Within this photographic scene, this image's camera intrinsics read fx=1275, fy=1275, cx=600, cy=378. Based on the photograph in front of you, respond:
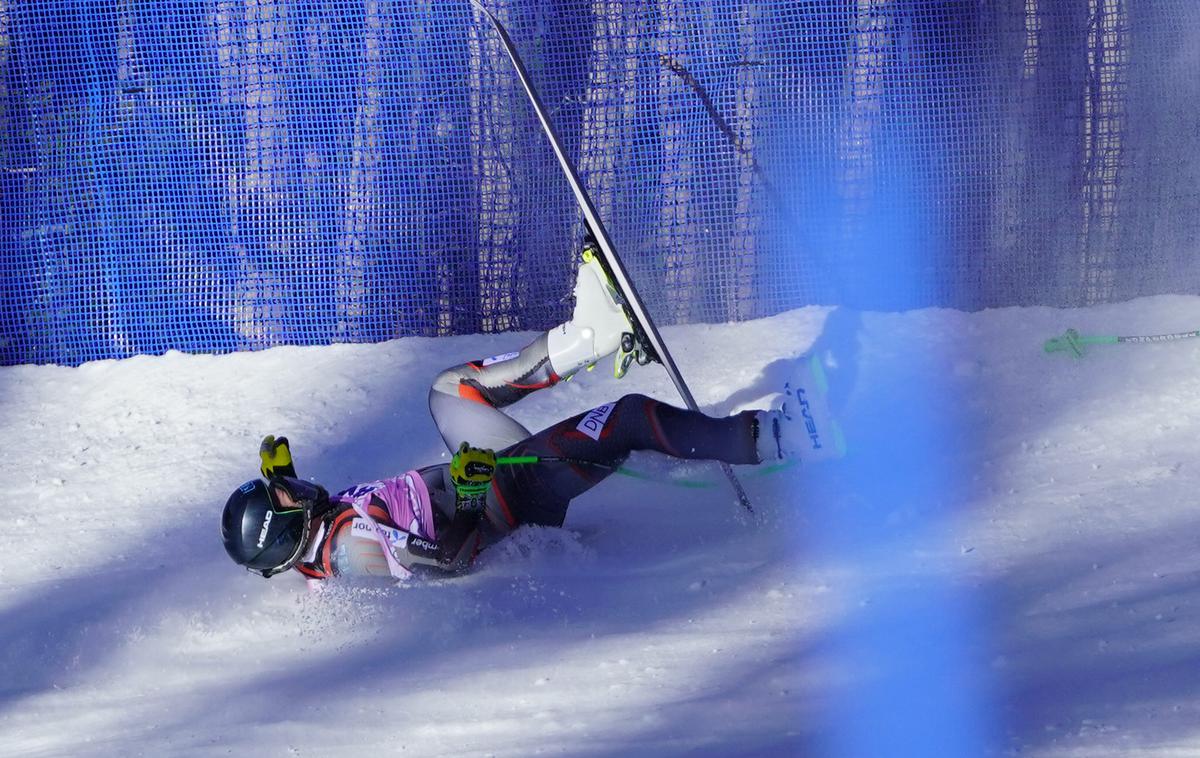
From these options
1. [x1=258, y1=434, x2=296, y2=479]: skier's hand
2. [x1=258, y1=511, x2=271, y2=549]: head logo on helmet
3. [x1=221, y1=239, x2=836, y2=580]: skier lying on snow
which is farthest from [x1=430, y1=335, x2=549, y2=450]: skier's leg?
[x1=258, y1=511, x2=271, y2=549]: head logo on helmet

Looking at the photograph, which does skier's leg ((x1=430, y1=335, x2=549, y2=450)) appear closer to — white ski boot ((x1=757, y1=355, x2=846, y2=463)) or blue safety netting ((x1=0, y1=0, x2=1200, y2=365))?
white ski boot ((x1=757, y1=355, x2=846, y2=463))

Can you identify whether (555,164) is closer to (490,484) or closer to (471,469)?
(490,484)

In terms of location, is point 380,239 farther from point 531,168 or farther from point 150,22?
point 150,22

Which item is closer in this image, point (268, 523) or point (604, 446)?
point (268, 523)

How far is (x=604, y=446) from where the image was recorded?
4324 millimetres

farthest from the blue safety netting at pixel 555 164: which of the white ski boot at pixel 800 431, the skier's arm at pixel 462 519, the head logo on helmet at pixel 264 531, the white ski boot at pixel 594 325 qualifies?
the head logo on helmet at pixel 264 531

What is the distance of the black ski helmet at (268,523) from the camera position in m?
4.08

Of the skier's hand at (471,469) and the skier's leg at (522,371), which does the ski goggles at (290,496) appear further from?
the skier's leg at (522,371)

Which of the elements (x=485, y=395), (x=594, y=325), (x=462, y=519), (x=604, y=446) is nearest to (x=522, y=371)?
(x=485, y=395)

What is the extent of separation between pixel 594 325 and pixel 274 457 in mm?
1223

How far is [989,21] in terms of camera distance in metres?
6.21

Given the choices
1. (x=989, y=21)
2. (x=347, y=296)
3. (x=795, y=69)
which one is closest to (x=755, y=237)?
(x=795, y=69)

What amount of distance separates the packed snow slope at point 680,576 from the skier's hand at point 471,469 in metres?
0.35

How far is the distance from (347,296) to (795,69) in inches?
100
